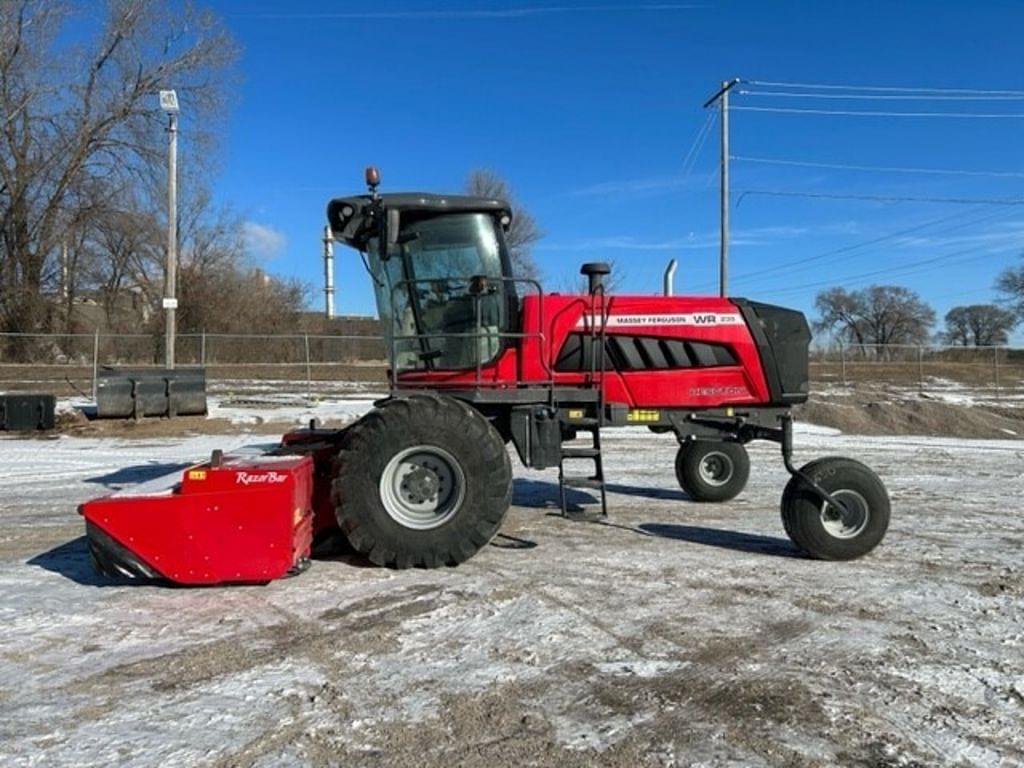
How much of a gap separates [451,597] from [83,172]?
124 ft

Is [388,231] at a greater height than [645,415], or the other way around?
[388,231]

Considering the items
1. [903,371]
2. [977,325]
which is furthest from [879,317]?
[903,371]

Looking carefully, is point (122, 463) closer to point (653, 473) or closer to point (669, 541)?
point (653, 473)

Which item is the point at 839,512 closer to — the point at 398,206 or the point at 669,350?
the point at 669,350

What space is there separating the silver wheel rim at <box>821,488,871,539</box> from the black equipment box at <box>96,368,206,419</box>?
14.9m

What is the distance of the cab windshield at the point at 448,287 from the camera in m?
6.14

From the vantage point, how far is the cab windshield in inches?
242

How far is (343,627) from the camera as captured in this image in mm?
4348

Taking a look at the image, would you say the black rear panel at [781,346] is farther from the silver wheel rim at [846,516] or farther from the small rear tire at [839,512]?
the silver wheel rim at [846,516]

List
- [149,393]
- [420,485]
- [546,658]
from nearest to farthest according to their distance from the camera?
[546,658] → [420,485] → [149,393]

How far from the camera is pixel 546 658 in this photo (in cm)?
391

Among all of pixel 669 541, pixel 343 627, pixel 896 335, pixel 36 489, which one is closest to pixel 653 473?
pixel 669 541

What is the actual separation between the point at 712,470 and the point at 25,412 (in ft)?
44.2

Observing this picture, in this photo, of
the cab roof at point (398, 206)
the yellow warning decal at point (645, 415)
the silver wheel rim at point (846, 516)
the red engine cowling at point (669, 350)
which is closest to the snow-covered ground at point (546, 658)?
the silver wheel rim at point (846, 516)
